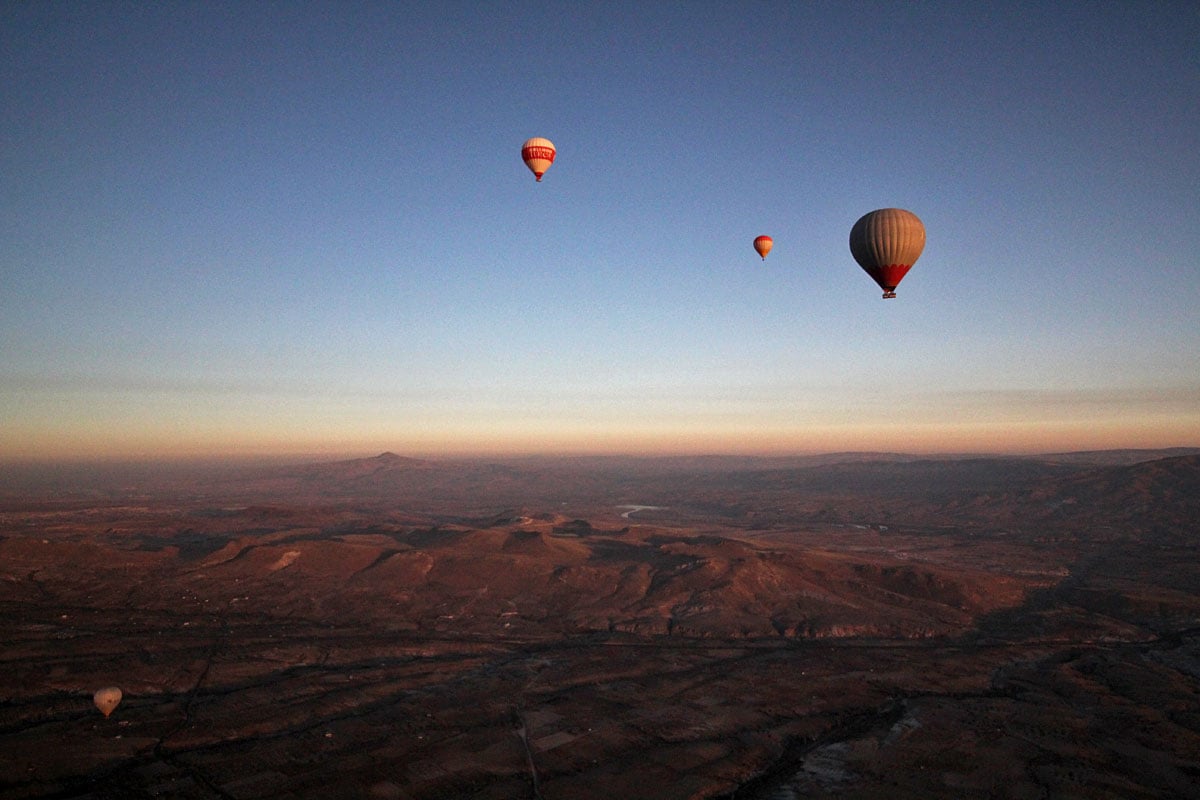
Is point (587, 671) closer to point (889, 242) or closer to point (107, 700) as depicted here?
point (107, 700)

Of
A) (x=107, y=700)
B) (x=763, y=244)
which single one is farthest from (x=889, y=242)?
(x=107, y=700)

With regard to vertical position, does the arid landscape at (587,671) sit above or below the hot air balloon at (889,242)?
below

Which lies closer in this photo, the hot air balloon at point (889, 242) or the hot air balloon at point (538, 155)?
the hot air balloon at point (889, 242)

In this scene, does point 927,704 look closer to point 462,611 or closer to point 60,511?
point 462,611

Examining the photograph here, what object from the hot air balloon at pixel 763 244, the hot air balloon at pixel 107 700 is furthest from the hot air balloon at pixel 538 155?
the hot air balloon at pixel 107 700

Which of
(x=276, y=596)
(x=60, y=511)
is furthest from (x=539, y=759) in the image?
(x=60, y=511)

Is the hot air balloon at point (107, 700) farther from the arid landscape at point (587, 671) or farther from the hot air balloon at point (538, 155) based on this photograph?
the hot air balloon at point (538, 155)
